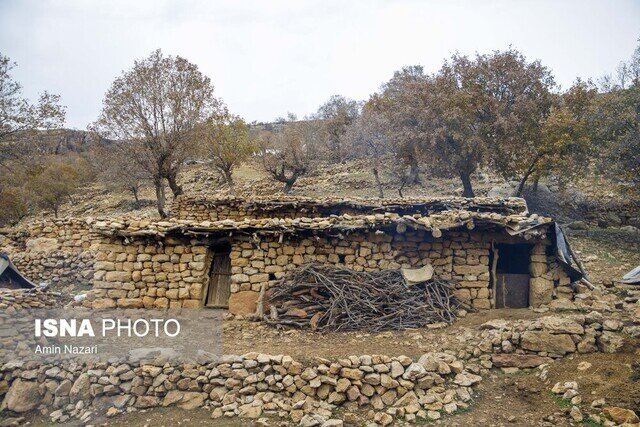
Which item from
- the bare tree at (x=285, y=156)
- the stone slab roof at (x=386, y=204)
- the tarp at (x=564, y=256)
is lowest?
the tarp at (x=564, y=256)

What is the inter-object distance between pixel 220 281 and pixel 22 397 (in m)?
4.37

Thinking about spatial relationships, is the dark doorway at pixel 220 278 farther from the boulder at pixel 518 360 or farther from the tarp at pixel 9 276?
the boulder at pixel 518 360

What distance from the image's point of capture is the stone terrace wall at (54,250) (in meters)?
12.9

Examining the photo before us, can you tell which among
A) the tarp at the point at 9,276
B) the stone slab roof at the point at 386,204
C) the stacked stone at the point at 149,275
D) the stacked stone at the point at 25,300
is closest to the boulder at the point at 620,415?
the stone slab roof at the point at 386,204

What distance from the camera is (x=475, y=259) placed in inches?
347

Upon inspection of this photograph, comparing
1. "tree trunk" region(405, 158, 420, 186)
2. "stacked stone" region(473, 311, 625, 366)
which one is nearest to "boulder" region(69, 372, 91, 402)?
"stacked stone" region(473, 311, 625, 366)

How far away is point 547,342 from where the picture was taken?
6297mm

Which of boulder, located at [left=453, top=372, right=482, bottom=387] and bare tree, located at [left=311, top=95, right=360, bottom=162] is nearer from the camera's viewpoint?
boulder, located at [left=453, top=372, right=482, bottom=387]

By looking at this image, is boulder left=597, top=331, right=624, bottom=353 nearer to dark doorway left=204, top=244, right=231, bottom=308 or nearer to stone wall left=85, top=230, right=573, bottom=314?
stone wall left=85, top=230, right=573, bottom=314

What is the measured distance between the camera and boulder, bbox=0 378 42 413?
19.4ft

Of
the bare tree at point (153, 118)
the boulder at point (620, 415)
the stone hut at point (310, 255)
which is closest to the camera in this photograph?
the boulder at point (620, 415)

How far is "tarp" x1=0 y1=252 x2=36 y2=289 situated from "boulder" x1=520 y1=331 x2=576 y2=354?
1128cm

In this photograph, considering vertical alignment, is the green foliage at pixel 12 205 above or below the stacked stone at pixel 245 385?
above

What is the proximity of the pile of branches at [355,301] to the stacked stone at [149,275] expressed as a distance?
6.19 feet
